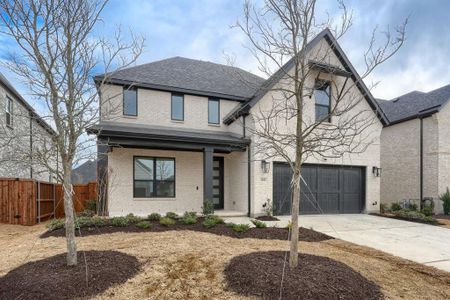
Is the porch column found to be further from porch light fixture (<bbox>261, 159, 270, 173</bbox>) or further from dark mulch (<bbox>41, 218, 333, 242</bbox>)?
dark mulch (<bbox>41, 218, 333, 242</bbox>)

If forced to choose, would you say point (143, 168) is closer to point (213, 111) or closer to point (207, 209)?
point (207, 209)

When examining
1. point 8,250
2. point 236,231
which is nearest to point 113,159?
point 8,250

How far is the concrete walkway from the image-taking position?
635 cm

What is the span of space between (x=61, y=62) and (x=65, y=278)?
132 inches

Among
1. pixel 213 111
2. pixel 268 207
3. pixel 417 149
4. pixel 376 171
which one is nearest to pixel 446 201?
pixel 417 149

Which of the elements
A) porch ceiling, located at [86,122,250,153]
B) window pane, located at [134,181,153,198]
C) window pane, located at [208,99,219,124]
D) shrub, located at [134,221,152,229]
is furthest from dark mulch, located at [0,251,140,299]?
window pane, located at [208,99,219,124]

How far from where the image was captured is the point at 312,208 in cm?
1247

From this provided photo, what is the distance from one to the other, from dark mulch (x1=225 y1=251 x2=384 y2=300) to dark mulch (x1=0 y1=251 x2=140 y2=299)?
1.75 m

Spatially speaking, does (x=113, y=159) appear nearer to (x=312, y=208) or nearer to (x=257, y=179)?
(x=257, y=179)

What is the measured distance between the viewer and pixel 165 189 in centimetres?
1226

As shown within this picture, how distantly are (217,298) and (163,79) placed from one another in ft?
36.3

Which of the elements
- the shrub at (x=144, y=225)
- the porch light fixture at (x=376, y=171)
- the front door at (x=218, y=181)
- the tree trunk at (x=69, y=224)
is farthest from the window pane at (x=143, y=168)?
the porch light fixture at (x=376, y=171)

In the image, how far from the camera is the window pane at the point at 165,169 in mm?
12203

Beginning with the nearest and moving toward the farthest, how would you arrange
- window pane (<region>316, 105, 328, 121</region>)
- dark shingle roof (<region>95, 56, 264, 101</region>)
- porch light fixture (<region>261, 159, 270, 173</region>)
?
porch light fixture (<region>261, 159, 270, 173</region>) < window pane (<region>316, 105, 328, 121</region>) < dark shingle roof (<region>95, 56, 264, 101</region>)
